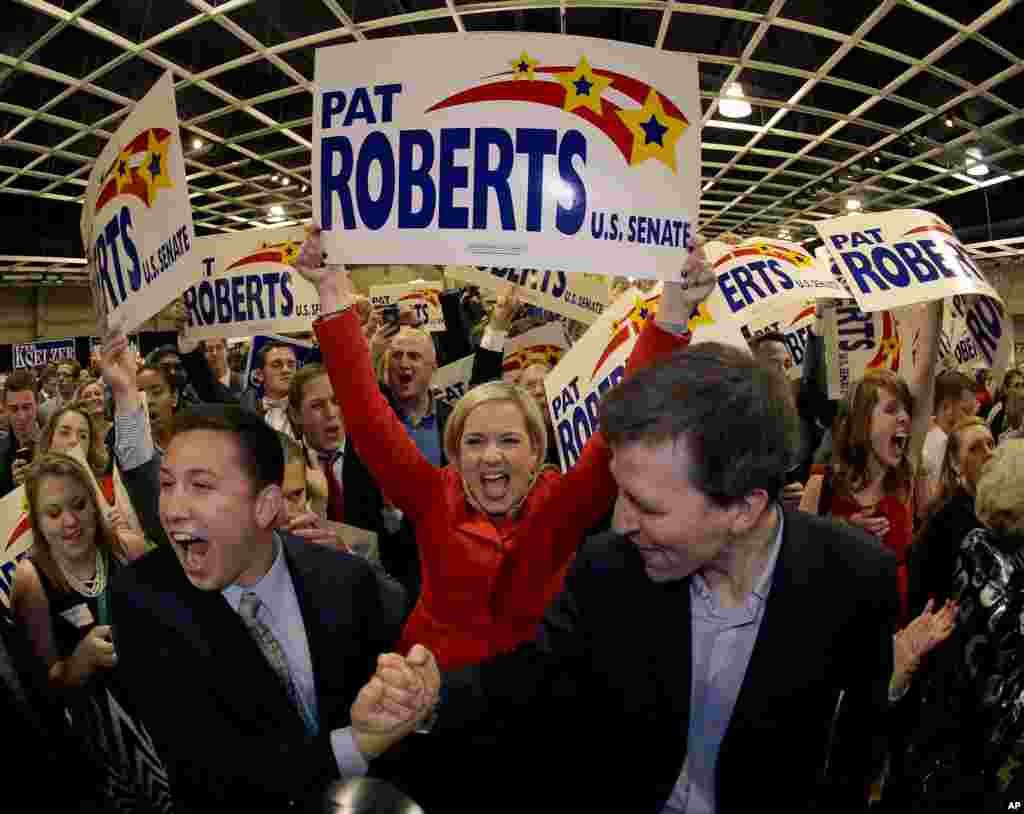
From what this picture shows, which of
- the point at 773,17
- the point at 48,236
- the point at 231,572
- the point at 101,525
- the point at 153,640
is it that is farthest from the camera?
the point at 48,236

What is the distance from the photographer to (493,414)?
229 centimetres

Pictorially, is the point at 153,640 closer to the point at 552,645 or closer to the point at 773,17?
the point at 552,645

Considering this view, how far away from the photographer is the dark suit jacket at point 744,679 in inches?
55.0

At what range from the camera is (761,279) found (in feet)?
12.9

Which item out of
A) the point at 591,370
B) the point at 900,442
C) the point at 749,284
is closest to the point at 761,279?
the point at 749,284

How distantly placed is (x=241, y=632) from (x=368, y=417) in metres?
0.79

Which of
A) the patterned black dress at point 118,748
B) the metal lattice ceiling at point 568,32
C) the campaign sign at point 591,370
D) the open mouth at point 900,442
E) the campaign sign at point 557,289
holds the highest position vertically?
the metal lattice ceiling at point 568,32

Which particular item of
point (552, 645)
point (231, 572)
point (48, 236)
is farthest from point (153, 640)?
point (48, 236)

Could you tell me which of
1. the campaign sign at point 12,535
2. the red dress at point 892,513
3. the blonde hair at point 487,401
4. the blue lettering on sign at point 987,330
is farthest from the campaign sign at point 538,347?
the blue lettering on sign at point 987,330

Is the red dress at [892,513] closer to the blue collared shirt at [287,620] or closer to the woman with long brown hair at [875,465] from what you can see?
the woman with long brown hair at [875,465]

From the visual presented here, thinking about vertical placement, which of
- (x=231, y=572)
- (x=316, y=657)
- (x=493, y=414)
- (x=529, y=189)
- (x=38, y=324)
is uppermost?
(x=38, y=324)

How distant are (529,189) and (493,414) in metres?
0.69

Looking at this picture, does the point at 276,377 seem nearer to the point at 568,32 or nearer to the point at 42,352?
the point at 568,32

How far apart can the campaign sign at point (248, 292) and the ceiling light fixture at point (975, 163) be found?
538 inches
